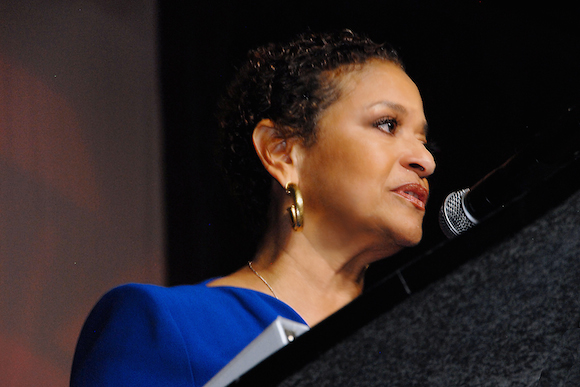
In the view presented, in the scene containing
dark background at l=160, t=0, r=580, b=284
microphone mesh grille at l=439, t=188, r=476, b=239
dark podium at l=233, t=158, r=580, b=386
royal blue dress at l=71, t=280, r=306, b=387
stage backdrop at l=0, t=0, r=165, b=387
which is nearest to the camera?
dark podium at l=233, t=158, r=580, b=386

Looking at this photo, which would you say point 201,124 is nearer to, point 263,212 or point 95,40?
point 95,40

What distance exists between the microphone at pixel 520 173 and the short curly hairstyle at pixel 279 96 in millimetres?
506

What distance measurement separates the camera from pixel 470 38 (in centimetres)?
169

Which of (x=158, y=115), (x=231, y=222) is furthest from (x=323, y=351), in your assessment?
(x=158, y=115)

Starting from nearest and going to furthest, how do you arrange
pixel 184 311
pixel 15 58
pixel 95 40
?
pixel 184 311, pixel 15 58, pixel 95 40

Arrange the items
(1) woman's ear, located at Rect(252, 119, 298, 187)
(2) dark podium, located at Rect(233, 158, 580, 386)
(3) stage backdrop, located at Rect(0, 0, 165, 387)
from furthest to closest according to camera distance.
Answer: (3) stage backdrop, located at Rect(0, 0, 165, 387) < (1) woman's ear, located at Rect(252, 119, 298, 187) < (2) dark podium, located at Rect(233, 158, 580, 386)

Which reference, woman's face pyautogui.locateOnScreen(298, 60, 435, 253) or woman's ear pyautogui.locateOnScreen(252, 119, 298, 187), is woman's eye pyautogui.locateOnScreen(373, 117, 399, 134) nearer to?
woman's face pyautogui.locateOnScreen(298, 60, 435, 253)

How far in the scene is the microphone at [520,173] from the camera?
0.42 metres

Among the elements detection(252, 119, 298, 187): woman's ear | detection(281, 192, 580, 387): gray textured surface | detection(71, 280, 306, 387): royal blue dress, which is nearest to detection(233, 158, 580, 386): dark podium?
detection(281, 192, 580, 387): gray textured surface

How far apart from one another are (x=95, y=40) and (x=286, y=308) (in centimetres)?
118

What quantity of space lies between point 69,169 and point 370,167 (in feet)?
3.14

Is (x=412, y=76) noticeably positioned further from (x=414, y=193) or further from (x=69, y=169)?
(x=69, y=169)

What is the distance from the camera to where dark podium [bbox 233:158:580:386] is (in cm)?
27

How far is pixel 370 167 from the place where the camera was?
3.50 ft
